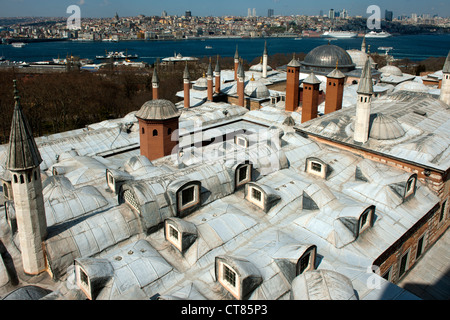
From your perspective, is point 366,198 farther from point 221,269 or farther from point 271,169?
point 221,269

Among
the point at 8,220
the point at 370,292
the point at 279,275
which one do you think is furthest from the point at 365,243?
the point at 8,220

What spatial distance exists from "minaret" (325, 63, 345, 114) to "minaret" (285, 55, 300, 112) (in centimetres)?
280

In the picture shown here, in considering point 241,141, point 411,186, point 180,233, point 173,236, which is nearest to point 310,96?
point 241,141

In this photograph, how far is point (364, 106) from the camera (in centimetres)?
1797

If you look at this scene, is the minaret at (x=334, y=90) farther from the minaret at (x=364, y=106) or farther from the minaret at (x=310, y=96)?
the minaret at (x=364, y=106)

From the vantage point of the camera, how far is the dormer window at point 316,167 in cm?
1673

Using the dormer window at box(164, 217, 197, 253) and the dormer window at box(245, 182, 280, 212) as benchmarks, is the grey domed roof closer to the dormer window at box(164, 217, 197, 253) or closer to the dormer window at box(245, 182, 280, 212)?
the dormer window at box(245, 182, 280, 212)

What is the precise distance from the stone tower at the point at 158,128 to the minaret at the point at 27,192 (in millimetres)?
8445

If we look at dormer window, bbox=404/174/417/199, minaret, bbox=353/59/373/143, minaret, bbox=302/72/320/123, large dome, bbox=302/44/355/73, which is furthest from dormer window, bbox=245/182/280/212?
large dome, bbox=302/44/355/73

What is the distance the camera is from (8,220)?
12672 mm

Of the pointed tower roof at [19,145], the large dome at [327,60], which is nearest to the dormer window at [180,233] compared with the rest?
the pointed tower roof at [19,145]

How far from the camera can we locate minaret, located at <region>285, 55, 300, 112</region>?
2578cm

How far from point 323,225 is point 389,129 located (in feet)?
25.9

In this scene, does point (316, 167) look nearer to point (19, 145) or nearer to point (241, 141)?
point (241, 141)
